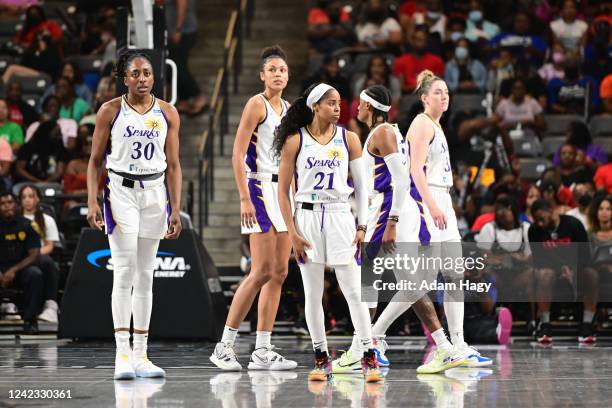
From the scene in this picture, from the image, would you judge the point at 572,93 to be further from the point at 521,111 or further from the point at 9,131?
the point at 9,131

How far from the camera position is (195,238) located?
11758 mm

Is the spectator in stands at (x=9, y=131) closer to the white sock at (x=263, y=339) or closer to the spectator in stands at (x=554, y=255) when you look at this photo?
the spectator in stands at (x=554, y=255)

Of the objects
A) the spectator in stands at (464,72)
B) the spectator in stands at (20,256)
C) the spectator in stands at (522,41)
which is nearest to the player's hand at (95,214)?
the spectator in stands at (20,256)

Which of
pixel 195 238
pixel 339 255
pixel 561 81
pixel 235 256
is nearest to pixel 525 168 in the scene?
pixel 561 81

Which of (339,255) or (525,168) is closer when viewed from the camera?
(339,255)

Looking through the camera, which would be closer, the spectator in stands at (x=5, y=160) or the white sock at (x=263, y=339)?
the white sock at (x=263, y=339)

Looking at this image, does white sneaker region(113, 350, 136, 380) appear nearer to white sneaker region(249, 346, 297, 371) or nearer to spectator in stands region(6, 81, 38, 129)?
white sneaker region(249, 346, 297, 371)

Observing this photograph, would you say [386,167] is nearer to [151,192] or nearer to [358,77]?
[151,192]

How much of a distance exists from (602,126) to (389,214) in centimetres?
798

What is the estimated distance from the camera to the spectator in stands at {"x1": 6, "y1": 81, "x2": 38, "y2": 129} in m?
17.1

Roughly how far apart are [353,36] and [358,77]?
57.7 inches

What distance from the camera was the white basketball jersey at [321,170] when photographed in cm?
843

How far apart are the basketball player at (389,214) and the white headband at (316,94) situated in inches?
33.7

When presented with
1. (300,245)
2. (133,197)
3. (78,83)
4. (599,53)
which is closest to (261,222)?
(300,245)
